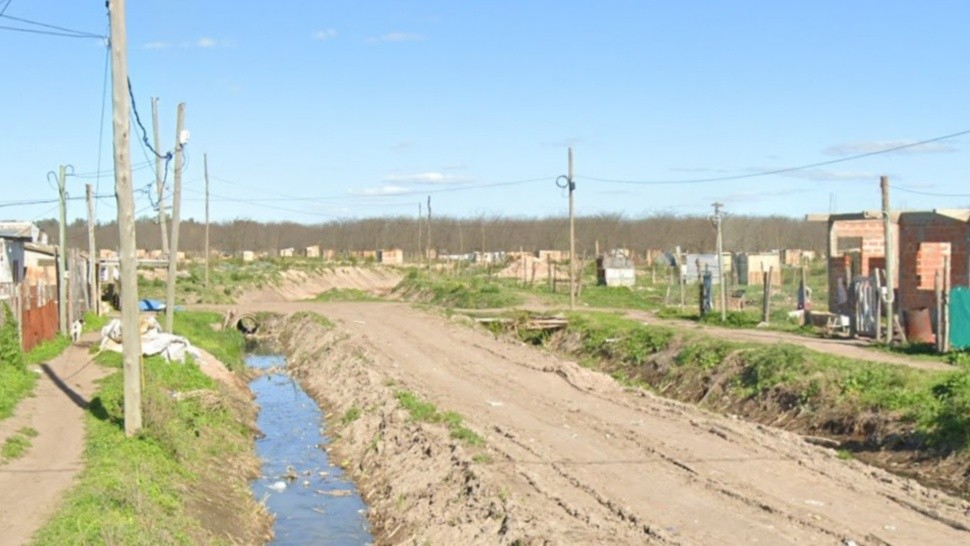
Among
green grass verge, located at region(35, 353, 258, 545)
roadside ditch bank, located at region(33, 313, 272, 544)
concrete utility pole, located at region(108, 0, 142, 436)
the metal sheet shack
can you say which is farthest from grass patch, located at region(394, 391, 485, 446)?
the metal sheet shack

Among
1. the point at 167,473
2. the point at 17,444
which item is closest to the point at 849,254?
the point at 167,473

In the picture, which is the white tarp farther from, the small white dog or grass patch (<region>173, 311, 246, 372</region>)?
the small white dog

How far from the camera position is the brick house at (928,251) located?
2595cm

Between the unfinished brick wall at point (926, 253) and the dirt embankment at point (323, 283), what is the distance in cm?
3845

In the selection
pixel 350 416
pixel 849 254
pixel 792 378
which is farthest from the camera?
pixel 849 254

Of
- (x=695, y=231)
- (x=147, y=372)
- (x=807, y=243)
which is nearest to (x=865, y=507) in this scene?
(x=147, y=372)

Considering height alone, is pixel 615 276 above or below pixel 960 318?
above

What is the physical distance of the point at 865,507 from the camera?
12.9 metres

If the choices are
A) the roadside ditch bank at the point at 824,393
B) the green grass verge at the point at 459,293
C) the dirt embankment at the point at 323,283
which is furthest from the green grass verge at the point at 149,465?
the dirt embankment at the point at 323,283

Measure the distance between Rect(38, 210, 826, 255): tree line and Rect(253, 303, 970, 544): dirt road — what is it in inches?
2884

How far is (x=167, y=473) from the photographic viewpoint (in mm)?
14641

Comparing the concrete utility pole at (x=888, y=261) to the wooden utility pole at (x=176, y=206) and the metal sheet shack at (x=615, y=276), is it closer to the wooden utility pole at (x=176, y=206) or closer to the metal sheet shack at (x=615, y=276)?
Result: the wooden utility pole at (x=176, y=206)

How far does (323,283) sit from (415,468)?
5895 centimetres

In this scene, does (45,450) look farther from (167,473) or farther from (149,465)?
(167,473)
